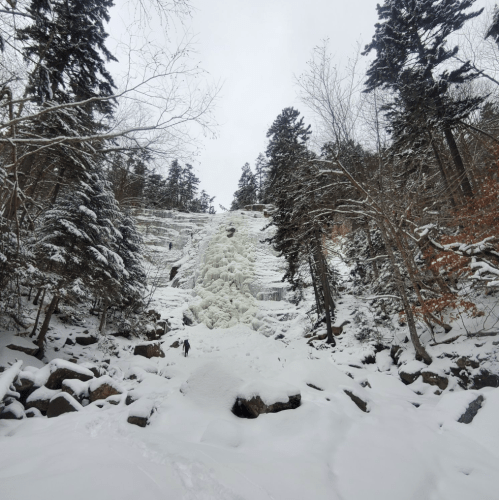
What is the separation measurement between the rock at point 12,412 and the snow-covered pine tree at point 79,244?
5002 millimetres

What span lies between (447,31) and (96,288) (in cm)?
1836

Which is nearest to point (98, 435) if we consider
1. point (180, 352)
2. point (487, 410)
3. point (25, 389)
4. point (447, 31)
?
point (25, 389)

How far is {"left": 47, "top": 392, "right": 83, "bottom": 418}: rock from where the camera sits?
4.56m

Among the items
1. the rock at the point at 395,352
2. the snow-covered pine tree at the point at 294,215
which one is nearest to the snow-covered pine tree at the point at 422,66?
the snow-covered pine tree at the point at 294,215

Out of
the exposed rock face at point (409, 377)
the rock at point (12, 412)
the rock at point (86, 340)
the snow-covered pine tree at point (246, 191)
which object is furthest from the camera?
the snow-covered pine tree at point (246, 191)

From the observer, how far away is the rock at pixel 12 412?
4.23m

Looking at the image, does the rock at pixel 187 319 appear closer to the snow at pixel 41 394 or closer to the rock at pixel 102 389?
the rock at pixel 102 389

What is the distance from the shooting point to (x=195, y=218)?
1556 inches

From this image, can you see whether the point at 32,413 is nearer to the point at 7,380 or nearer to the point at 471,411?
the point at 7,380

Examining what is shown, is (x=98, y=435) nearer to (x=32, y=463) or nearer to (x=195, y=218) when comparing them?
(x=32, y=463)

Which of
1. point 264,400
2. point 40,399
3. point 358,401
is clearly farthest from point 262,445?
point 40,399

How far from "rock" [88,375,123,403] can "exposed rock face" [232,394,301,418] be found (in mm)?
2922

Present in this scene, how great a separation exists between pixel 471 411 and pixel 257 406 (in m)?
3.45

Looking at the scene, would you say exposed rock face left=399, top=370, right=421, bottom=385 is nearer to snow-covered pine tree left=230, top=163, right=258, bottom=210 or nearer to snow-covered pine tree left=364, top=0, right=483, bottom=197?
snow-covered pine tree left=364, top=0, right=483, bottom=197
